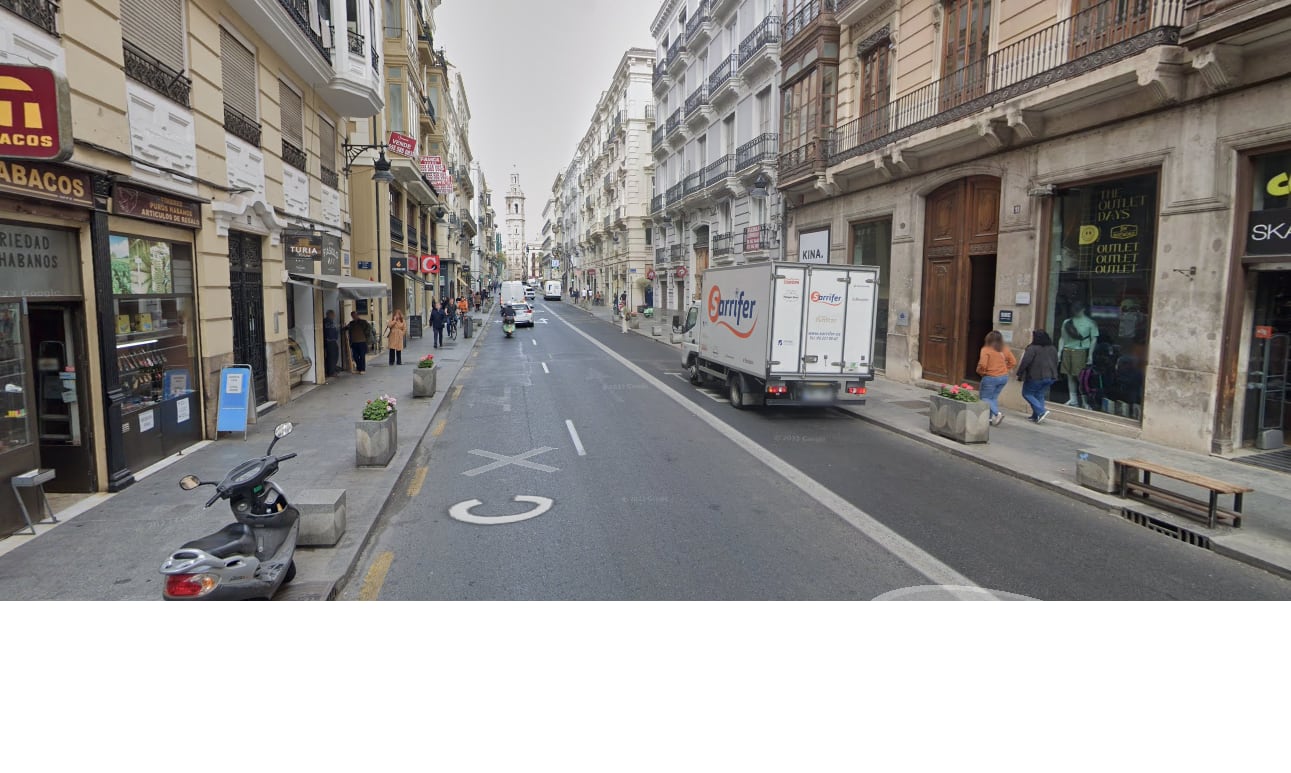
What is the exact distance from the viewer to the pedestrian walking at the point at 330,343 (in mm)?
18859

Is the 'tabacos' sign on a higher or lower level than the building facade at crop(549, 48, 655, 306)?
lower

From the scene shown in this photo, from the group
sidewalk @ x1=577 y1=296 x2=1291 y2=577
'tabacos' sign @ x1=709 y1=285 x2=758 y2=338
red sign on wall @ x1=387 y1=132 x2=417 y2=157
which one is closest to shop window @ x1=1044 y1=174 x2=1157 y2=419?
sidewalk @ x1=577 y1=296 x2=1291 y2=577

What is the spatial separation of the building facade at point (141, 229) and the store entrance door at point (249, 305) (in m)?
0.04

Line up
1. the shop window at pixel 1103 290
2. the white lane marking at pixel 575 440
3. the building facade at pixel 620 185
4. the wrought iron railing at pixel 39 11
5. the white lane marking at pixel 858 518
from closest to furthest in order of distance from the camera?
the white lane marking at pixel 858 518
the wrought iron railing at pixel 39 11
the white lane marking at pixel 575 440
the shop window at pixel 1103 290
the building facade at pixel 620 185

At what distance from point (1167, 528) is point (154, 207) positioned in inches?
488

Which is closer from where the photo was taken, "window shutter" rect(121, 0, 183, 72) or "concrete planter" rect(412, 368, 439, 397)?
"window shutter" rect(121, 0, 183, 72)

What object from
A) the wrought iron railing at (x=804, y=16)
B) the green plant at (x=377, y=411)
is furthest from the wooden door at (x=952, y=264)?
the green plant at (x=377, y=411)

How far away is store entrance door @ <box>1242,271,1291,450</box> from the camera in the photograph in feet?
32.9

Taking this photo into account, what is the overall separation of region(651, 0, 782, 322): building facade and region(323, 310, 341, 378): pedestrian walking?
14.4 meters

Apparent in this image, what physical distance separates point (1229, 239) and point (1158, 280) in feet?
3.61

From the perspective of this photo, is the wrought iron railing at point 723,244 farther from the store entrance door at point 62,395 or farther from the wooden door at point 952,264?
the store entrance door at point 62,395

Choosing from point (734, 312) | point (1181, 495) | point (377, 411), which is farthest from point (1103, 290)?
point (377, 411)

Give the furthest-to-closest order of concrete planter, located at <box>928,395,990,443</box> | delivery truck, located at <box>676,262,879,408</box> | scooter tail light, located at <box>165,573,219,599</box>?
delivery truck, located at <box>676,262,879,408</box>, concrete planter, located at <box>928,395,990,443</box>, scooter tail light, located at <box>165,573,219,599</box>

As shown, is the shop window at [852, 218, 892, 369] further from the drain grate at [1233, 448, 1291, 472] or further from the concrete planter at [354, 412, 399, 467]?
the concrete planter at [354, 412, 399, 467]
